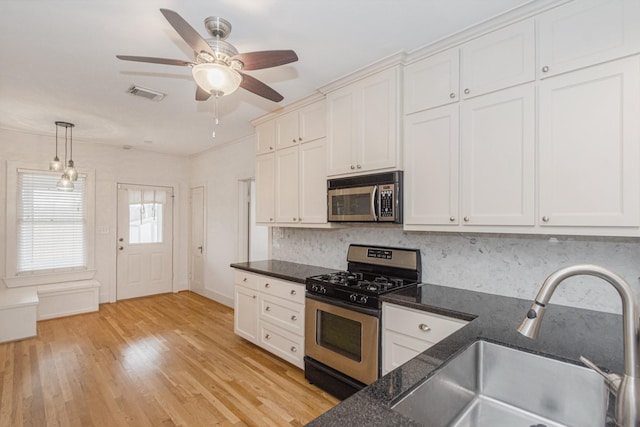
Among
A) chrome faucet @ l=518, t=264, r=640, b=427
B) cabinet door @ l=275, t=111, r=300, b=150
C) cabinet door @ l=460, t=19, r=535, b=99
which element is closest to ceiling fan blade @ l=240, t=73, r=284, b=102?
cabinet door @ l=275, t=111, r=300, b=150

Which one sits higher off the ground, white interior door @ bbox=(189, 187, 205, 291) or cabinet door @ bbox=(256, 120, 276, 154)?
cabinet door @ bbox=(256, 120, 276, 154)

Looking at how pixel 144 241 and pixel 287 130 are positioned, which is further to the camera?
pixel 144 241

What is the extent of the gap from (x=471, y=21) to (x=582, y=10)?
539 millimetres

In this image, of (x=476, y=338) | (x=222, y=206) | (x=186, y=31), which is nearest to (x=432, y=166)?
(x=476, y=338)

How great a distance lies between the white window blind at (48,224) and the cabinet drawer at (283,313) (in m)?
3.68

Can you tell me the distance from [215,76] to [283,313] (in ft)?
7.08

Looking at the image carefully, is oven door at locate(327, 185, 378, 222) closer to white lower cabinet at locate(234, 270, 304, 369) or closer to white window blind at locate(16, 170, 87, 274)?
white lower cabinet at locate(234, 270, 304, 369)

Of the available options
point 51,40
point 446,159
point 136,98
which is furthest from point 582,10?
point 136,98

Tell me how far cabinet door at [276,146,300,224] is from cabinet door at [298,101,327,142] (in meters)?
0.20

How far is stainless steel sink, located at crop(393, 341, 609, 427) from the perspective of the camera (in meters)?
1.01

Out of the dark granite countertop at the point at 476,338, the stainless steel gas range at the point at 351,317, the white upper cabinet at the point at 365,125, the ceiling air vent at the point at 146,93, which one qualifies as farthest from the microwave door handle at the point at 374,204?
the ceiling air vent at the point at 146,93

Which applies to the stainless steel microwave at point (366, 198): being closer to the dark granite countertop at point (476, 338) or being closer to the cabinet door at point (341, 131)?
the cabinet door at point (341, 131)

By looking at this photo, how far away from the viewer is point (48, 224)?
475 centimetres

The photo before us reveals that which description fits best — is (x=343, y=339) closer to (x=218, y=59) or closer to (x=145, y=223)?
(x=218, y=59)
